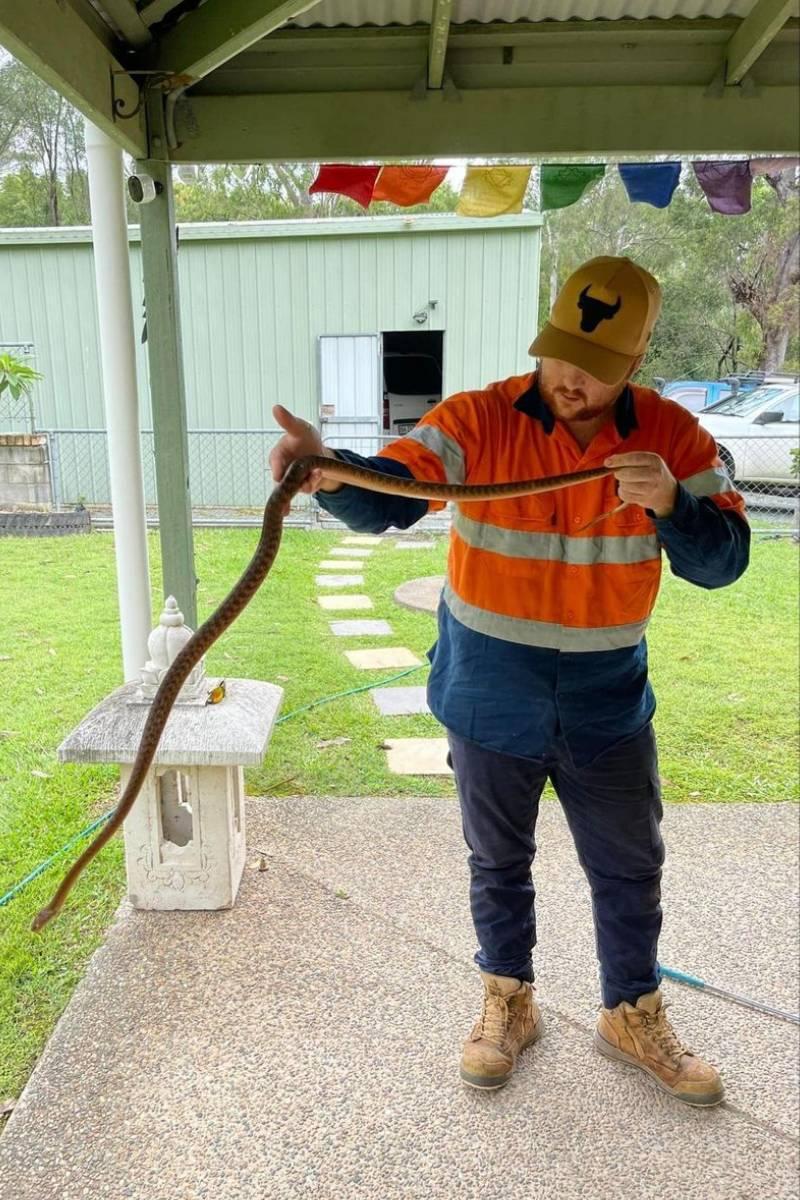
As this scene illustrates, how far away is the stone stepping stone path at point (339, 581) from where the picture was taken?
296 inches

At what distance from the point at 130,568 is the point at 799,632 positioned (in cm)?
522

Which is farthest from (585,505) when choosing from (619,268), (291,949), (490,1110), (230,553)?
(230,553)

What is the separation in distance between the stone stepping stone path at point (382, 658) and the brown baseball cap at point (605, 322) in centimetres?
384

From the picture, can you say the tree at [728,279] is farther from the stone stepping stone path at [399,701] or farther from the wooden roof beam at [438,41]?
the wooden roof beam at [438,41]

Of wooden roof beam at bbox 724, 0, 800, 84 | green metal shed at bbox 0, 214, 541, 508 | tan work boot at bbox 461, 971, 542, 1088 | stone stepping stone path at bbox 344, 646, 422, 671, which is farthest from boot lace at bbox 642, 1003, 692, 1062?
green metal shed at bbox 0, 214, 541, 508

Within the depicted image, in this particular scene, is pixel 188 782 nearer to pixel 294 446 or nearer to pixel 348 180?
pixel 294 446

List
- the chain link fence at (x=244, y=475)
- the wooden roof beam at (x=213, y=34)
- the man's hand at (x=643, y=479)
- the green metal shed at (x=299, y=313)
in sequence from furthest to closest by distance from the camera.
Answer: the green metal shed at (x=299, y=313) → the chain link fence at (x=244, y=475) → the wooden roof beam at (x=213, y=34) → the man's hand at (x=643, y=479)

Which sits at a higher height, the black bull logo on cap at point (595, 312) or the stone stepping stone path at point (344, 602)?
the black bull logo on cap at point (595, 312)

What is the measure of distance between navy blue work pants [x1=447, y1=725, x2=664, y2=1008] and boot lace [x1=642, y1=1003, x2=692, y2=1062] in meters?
0.07

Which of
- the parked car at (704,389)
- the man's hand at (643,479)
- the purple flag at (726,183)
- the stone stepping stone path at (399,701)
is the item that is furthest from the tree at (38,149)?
the parked car at (704,389)

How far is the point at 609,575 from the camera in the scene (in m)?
1.98

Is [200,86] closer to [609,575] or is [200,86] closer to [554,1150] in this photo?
[609,575]

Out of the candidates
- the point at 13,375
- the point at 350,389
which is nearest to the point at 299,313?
the point at 350,389

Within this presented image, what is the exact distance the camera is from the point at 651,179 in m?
3.55
